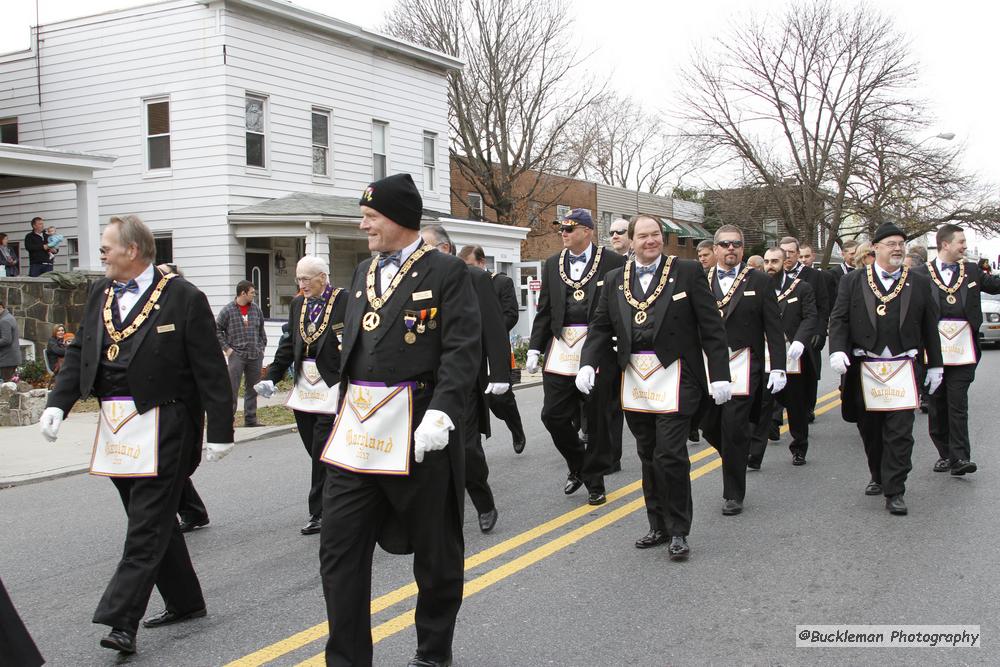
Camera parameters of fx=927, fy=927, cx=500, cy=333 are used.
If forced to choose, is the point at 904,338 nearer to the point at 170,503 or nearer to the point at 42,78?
the point at 170,503

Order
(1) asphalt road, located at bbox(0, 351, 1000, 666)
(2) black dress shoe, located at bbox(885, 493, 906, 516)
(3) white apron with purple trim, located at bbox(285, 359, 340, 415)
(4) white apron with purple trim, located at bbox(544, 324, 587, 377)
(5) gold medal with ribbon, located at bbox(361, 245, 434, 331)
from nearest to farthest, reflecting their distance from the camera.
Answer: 1. (5) gold medal with ribbon, located at bbox(361, 245, 434, 331)
2. (1) asphalt road, located at bbox(0, 351, 1000, 666)
3. (3) white apron with purple trim, located at bbox(285, 359, 340, 415)
4. (2) black dress shoe, located at bbox(885, 493, 906, 516)
5. (4) white apron with purple trim, located at bbox(544, 324, 587, 377)

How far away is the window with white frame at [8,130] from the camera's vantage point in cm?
2244

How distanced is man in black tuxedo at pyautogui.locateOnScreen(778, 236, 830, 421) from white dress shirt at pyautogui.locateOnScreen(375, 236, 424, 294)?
6.71 metres

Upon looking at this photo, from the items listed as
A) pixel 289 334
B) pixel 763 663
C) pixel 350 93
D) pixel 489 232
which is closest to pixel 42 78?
pixel 350 93

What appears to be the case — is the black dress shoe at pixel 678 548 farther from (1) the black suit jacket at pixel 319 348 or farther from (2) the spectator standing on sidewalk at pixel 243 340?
(2) the spectator standing on sidewalk at pixel 243 340

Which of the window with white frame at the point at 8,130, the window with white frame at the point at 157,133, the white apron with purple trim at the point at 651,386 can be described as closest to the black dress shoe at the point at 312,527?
the white apron with purple trim at the point at 651,386

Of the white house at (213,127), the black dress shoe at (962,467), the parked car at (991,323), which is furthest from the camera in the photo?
the parked car at (991,323)

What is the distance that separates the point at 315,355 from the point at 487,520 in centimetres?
173

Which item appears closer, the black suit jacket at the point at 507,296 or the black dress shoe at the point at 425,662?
the black dress shoe at the point at 425,662

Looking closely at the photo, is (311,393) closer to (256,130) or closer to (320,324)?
(320,324)

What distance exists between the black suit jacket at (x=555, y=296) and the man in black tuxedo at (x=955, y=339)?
286 centimetres

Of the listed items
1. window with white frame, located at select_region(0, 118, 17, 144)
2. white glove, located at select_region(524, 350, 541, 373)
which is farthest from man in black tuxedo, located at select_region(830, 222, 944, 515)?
window with white frame, located at select_region(0, 118, 17, 144)

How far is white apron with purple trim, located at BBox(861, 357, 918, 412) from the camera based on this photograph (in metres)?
6.91

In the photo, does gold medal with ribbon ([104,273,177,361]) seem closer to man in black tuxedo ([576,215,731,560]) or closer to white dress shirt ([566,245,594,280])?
man in black tuxedo ([576,215,731,560])
